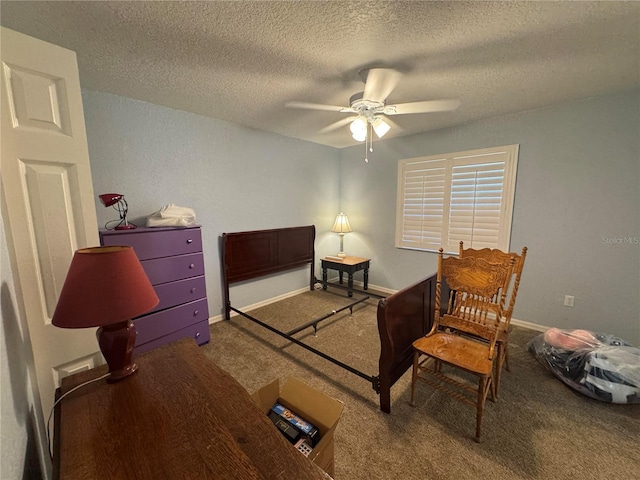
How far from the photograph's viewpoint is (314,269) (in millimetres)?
4242

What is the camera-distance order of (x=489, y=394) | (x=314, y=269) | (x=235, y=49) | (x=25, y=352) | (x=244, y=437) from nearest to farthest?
1. (x=244, y=437)
2. (x=25, y=352)
3. (x=235, y=49)
4. (x=489, y=394)
5. (x=314, y=269)

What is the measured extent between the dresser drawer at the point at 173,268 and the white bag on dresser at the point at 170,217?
308 millimetres

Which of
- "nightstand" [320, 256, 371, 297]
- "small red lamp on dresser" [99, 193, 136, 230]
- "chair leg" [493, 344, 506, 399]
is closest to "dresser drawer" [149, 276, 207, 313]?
"small red lamp on dresser" [99, 193, 136, 230]

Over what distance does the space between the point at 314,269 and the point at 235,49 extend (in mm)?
3145

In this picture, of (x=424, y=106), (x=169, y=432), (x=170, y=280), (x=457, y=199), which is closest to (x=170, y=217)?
(x=170, y=280)

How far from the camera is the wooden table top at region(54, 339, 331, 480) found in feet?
2.20

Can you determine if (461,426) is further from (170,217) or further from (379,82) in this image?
(170,217)

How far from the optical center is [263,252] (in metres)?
3.43

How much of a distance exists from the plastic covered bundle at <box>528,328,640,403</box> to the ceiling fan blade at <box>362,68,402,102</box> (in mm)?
2417

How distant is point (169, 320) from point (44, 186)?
160cm

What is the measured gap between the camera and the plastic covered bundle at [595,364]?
1.76m

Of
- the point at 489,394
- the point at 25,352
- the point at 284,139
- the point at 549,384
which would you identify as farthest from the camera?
the point at 284,139

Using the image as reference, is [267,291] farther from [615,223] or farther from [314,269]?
[615,223]

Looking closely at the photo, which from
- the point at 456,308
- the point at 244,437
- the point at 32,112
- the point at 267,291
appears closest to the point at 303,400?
the point at 244,437
